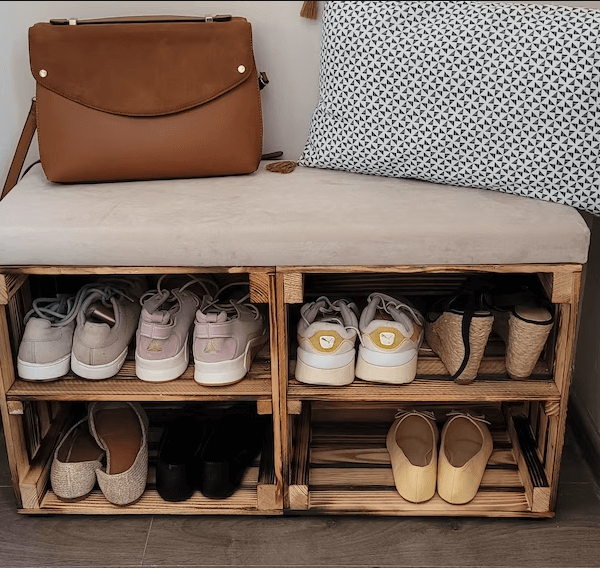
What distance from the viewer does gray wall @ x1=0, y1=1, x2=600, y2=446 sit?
1.63 m

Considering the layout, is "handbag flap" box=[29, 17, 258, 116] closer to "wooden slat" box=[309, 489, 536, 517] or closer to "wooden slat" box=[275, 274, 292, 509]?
"wooden slat" box=[275, 274, 292, 509]

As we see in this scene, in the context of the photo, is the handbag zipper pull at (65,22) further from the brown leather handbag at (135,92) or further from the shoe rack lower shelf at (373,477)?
the shoe rack lower shelf at (373,477)

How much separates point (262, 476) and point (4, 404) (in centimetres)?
46

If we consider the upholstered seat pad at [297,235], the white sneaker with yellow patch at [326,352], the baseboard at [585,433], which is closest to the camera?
the upholstered seat pad at [297,235]

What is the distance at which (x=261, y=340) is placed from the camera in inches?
60.2

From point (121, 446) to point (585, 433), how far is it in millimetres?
900

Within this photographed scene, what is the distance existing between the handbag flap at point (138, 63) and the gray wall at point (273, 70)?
11cm

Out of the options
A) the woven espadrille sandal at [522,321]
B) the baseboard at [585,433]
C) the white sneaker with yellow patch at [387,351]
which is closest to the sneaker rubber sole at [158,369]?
the white sneaker with yellow patch at [387,351]

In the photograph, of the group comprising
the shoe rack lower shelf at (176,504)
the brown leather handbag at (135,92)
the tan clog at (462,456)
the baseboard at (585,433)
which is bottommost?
the baseboard at (585,433)

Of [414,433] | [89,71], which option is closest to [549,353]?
[414,433]

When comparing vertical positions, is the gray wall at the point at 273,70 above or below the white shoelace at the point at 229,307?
above

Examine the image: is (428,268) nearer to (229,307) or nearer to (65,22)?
(229,307)

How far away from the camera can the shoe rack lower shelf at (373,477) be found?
1.49 meters

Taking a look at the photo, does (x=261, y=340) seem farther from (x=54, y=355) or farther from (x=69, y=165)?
(x=69, y=165)
